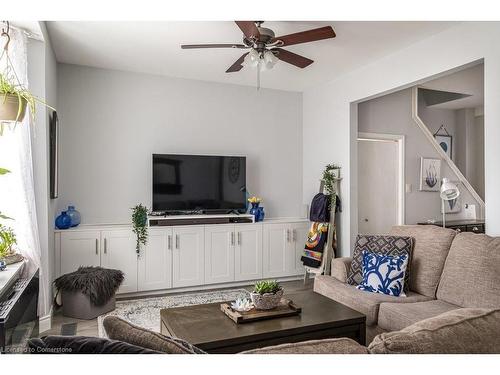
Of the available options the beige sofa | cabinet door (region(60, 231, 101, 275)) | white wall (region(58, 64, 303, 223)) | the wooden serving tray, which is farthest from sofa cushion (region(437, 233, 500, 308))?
cabinet door (region(60, 231, 101, 275))

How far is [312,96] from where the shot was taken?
536cm

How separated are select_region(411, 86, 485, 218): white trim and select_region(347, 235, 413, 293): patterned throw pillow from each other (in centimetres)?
271

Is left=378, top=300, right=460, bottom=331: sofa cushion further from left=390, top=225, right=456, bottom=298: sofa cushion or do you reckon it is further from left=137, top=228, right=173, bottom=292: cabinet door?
left=137, top=228, right=173, bottom=292: cabinet door

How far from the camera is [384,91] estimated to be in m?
4.05

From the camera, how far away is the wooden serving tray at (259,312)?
7.35 ft

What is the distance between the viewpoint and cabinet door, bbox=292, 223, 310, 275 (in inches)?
199

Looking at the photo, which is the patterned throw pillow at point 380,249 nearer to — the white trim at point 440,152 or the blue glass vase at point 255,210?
the blue glass vase at point 255,210

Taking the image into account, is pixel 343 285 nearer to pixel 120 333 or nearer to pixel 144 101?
pixel 120 333

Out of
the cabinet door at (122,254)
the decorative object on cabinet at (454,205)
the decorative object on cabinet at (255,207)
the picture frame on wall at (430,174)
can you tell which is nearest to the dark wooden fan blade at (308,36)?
the decorative object on cabinet at (255,207)

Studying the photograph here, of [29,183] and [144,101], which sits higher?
[144,101]

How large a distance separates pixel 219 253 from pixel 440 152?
3475 millimetres

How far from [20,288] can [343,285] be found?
2314 millimetres

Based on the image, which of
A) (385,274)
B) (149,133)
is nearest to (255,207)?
(149,133)

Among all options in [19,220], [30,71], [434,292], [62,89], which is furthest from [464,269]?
[62,89]
